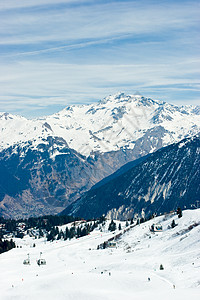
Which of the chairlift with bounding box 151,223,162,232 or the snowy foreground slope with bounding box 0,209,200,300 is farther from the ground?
the snowy foreground slope with bounding box 0,209,200,300

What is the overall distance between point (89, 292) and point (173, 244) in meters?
49.6

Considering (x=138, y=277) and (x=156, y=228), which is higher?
(x=138, y=277)

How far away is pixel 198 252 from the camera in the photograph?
94.3m

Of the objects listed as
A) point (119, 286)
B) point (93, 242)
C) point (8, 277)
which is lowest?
point (93, 242)

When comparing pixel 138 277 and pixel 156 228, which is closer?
pixel 138 277

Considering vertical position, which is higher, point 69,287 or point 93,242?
point 69,287

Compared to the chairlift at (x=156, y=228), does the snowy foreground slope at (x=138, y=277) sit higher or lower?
higher

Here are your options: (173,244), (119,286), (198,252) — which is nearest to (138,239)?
(173,244)

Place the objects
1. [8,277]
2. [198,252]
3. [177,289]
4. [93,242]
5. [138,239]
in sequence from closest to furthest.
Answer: [177,289] → [198,252] → [8,277] → [138,239] → [93,242]

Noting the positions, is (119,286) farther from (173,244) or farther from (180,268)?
(173,244)

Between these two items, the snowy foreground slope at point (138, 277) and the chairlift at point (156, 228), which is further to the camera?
the chairlift at point (156, 228)

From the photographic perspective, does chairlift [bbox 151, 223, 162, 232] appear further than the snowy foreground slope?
Yes

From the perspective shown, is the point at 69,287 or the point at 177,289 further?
the point at 69,287

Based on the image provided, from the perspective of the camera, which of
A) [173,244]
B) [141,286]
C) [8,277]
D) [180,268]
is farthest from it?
[173,244]
